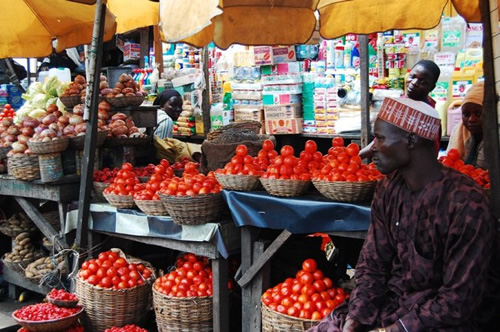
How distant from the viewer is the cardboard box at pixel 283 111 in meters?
7.88

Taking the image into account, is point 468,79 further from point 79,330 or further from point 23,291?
point 23,291

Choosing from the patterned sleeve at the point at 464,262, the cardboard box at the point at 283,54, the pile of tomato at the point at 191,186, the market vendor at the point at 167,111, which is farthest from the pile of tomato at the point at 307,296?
the cardboard box at the point at 283,54

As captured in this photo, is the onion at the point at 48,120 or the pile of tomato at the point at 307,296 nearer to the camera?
the pile of tomato at the point at 307,296

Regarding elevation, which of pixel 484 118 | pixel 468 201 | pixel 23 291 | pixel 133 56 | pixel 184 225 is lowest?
pixel 23 291

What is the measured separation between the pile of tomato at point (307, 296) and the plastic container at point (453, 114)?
351cm

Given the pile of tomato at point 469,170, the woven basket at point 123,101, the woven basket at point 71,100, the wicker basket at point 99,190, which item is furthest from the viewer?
the woven basket at point 71,100

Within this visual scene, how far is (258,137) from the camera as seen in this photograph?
5.39m

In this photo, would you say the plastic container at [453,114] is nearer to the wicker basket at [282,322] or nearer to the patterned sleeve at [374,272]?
the wicker basket at [282,322]

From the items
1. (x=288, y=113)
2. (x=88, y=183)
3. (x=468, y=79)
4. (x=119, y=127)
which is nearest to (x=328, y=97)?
(x=288, y=113)

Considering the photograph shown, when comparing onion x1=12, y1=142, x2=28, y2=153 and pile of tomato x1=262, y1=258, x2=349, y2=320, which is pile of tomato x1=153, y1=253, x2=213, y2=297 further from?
onion x1=12, y1=142, x2=28, y2=153

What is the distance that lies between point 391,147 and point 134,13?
15.2 ft

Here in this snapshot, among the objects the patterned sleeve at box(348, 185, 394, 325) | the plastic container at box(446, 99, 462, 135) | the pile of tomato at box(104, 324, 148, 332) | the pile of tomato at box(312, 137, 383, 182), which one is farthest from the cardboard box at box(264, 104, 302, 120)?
the patterned sleeve at box(348, 185, 394, 325)

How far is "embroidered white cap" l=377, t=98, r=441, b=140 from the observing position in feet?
9.10

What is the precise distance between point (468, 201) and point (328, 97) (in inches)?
200
